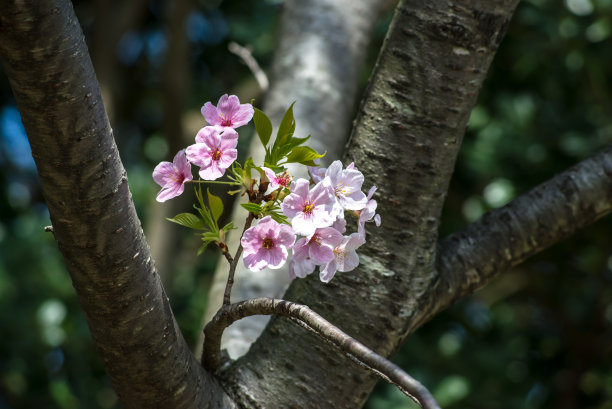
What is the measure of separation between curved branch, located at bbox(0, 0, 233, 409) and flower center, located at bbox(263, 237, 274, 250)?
12cm

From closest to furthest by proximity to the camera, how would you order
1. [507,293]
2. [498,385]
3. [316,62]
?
[316,62] → [498,385] → [507,293]

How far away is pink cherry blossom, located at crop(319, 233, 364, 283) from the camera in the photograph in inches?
23.3

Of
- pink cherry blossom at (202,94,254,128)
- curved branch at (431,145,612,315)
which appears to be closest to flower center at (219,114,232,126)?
pink cherry blossom at (202,94,254,128)

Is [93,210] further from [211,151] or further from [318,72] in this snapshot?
[318,72]

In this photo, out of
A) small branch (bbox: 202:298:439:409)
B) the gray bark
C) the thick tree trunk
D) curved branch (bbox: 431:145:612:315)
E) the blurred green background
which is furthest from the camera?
the blurred green background

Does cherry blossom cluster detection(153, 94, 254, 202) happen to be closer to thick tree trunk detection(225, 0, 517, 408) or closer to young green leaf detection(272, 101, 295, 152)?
young green leaf detection(272, 101, 295, 152)

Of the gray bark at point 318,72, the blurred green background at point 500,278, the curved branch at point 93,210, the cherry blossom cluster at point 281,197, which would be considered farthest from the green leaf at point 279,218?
the blurred green background at point 500,278

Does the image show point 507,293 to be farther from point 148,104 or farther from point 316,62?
point 148,104

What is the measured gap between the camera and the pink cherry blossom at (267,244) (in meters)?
0.58

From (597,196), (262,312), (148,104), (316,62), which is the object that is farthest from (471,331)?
(148,104)

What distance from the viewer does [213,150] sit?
0.60m

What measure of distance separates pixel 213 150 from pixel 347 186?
13cm

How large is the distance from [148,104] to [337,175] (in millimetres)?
2995

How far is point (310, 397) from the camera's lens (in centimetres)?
72
